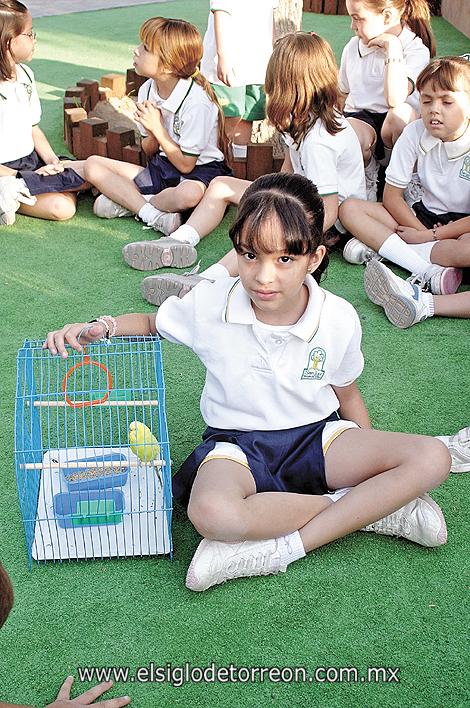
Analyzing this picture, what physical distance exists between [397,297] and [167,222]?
1.00 m

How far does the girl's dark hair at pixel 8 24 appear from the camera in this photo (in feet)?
10.4

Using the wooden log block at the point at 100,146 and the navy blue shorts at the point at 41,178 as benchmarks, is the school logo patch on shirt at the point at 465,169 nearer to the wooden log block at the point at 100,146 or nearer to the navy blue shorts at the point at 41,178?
the navy blue shorts at the point at 41,178

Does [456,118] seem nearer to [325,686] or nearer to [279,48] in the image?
[279,48]

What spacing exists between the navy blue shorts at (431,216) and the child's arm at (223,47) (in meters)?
1.00

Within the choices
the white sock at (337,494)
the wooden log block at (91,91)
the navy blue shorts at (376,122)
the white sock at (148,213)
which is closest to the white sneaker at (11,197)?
the white sock at (148,213)

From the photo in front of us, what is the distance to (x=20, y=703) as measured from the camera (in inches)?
58.7

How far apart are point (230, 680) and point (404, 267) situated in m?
1.73

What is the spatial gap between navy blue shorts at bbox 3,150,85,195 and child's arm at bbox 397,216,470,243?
1266mm

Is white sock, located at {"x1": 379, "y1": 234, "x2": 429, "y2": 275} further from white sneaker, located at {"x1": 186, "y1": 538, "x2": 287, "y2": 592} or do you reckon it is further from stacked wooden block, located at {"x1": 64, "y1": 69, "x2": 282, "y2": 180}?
white sneaker, located at {"x1": 186, "y1": 538, "x2": 287, "y2": 592}

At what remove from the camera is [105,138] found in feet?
12.3

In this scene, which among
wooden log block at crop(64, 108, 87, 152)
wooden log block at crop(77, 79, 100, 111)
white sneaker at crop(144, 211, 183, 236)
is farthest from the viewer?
wooden log block at crop(77, 79, 100, 111)

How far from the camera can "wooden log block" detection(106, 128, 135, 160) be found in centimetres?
362

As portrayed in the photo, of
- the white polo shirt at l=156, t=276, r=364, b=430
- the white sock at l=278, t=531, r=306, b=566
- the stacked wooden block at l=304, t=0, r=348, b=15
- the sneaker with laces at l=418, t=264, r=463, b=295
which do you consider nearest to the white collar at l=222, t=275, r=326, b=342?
the white polo shirt at l=156, t=276, r=364, b=430

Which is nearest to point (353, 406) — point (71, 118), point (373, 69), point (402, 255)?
point (402, 255)
